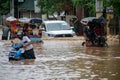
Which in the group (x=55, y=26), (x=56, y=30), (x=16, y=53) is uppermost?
(x=16, y=53)

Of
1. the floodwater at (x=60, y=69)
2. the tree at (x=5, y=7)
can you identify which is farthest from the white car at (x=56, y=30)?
the tree at (x=5, y=7)

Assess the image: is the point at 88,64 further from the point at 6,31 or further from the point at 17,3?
the point at 17,3

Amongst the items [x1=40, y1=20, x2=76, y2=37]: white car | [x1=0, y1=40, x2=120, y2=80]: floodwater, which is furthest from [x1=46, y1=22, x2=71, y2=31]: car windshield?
[x1=0, y1=40, x2=120, y2=80]: floodwater

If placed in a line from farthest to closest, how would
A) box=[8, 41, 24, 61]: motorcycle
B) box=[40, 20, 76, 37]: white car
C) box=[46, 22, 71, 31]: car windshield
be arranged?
box=[46, 22, 71, 31]: car windshield, box=[40, 20, 76, 37]: white car, box=[8, 41, 24, 61]: motorcycle

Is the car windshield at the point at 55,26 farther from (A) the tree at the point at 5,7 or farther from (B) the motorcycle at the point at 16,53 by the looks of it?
Answer: (A) the tree at the point at 5,7

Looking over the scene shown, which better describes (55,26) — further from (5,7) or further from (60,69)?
(5,7)

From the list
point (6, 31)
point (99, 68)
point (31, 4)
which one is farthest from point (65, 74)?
point (31, 4)

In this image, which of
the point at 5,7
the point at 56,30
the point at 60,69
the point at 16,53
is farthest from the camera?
the point at 5,7

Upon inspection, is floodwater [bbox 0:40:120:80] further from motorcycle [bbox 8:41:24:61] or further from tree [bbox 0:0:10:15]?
tree [bbox 0:0:10:15]

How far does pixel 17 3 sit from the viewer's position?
88.8 meters

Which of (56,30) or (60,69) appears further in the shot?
(56,30)

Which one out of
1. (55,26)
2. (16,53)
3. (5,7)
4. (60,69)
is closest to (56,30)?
(55,26)

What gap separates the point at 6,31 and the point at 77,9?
21.8 meters

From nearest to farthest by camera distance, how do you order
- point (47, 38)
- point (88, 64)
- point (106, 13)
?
point (88, 64)
point (47, 38)
point (106, 13)
